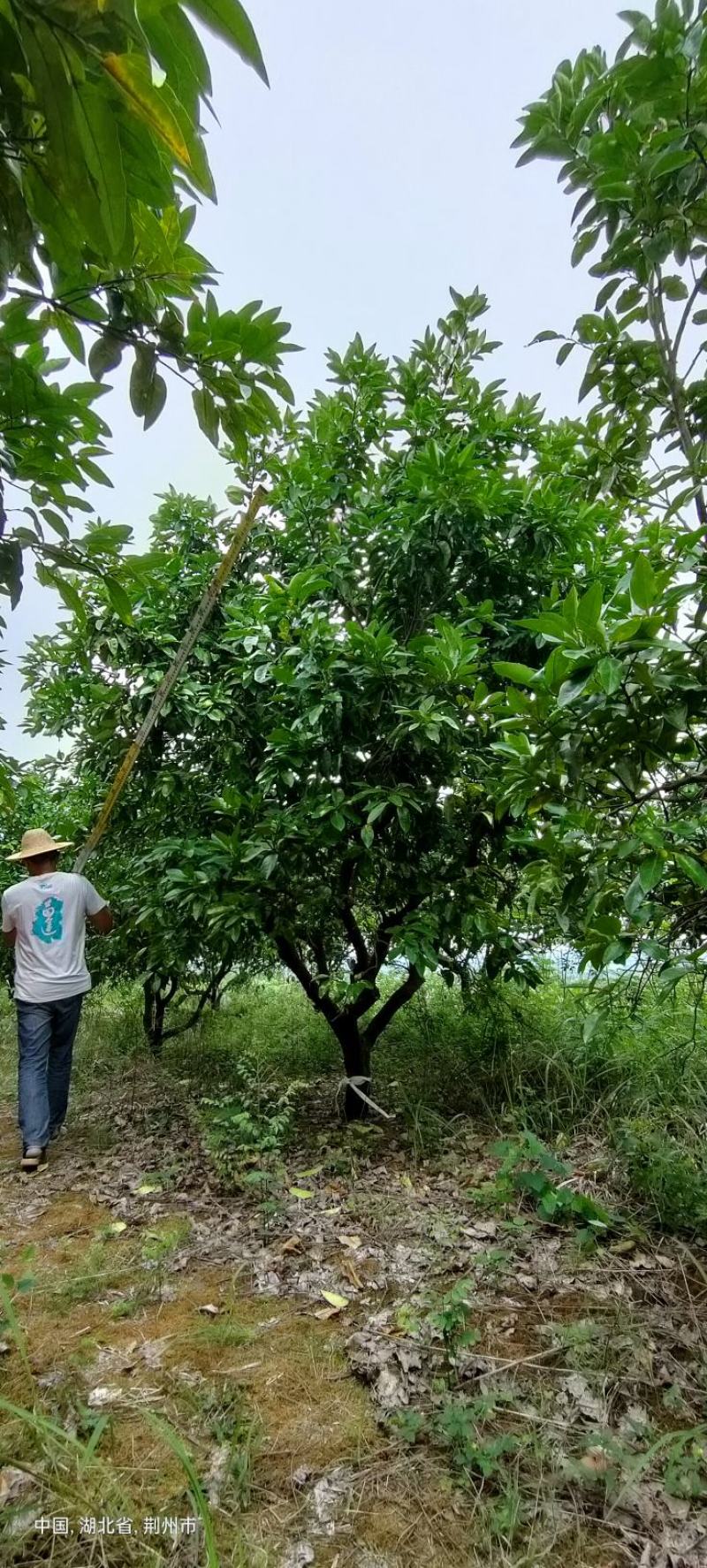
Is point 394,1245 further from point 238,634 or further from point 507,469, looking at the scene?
point 507,469

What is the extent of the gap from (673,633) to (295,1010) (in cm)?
508

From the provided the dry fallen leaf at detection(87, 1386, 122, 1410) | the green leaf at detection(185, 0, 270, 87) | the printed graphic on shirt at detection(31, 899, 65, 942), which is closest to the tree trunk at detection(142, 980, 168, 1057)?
the printed graphic on shirt at detection(31, 899, 65, 942)

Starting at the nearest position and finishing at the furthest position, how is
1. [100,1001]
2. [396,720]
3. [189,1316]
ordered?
[189,1316], [396,720], [100,1001]

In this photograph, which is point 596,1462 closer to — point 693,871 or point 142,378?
point 693,871

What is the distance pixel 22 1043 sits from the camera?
337 cm

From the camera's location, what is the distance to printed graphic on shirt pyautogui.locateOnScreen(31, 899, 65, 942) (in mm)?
3543

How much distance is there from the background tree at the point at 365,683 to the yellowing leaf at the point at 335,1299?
1112mm

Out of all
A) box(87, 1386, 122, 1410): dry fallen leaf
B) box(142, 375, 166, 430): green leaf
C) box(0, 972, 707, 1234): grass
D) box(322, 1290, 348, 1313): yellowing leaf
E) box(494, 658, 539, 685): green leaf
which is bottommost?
box(322, 1290, 348, 1313): yellowing leaf

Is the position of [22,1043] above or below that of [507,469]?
below

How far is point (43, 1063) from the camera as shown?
3.37 m

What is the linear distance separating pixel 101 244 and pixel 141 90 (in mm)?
191

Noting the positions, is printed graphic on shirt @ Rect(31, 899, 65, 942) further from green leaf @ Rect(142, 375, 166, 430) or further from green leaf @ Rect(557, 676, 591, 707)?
green leaf @ Rect(557, 676, 591, 707)

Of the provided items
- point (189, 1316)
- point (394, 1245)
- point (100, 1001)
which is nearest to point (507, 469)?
point (394, 1245)

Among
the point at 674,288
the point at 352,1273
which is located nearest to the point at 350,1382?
the point at 352,1273
